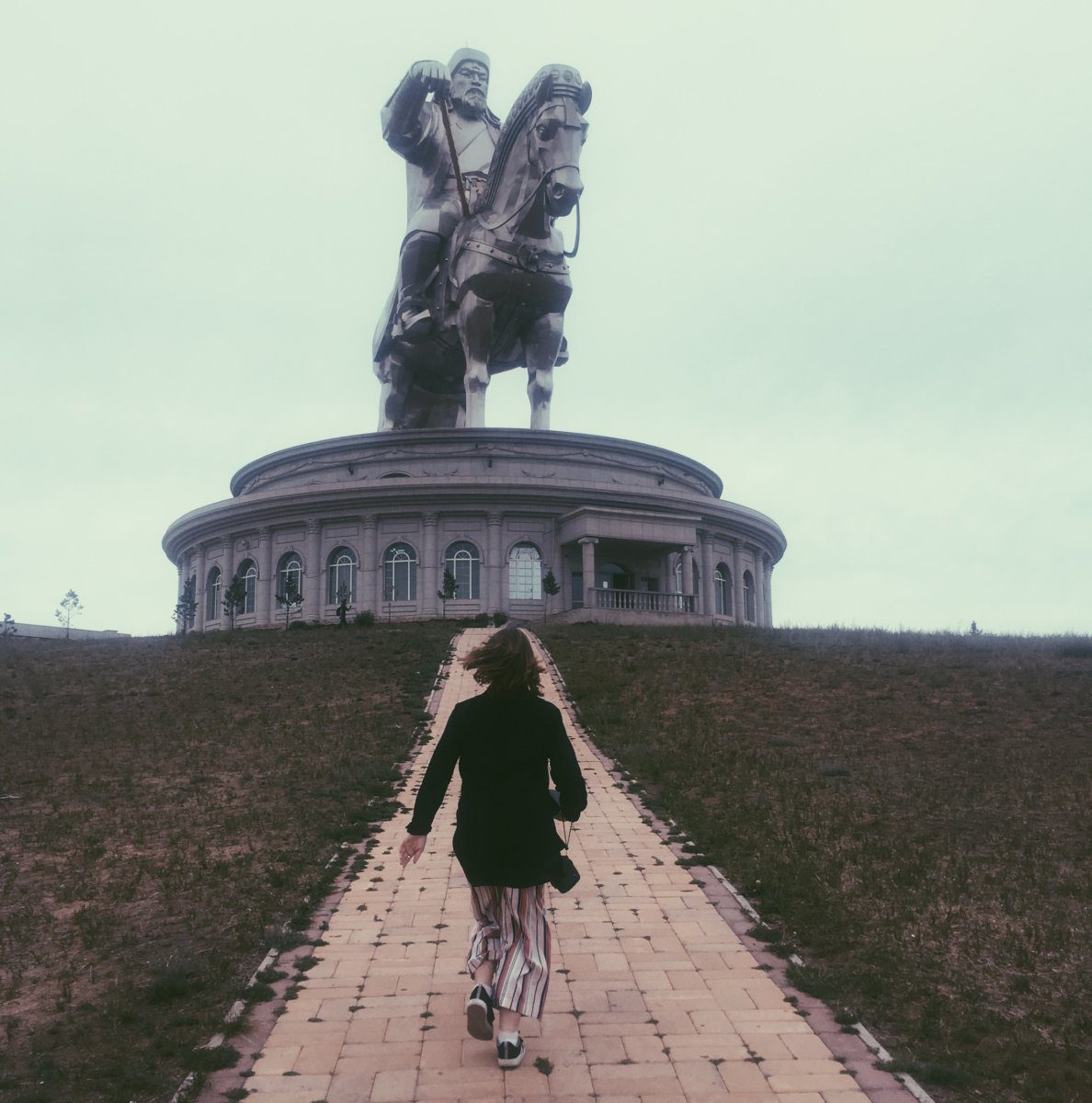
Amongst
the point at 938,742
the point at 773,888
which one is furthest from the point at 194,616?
the point at 773,888

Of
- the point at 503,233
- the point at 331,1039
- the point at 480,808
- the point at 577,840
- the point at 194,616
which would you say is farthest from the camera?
the point at 194,616

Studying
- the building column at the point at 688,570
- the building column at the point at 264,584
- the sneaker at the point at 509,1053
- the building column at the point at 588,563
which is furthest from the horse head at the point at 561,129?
the sneaker at the point at 509,1053

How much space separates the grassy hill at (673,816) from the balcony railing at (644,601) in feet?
26.8

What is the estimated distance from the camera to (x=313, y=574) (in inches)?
1455

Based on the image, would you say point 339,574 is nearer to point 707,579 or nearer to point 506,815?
point 707,579

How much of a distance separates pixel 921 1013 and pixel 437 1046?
3.09 m

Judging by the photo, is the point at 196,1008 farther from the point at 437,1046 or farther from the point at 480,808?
the point at 480,808

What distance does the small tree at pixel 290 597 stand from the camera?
112 feet

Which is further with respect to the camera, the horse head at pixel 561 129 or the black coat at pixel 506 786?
the horse head at pixel 561 129

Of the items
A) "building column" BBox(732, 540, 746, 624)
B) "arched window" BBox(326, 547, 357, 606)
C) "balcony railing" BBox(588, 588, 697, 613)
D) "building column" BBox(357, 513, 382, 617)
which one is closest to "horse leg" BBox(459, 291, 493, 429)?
"building column" BBox(357, 513, 382, 617)

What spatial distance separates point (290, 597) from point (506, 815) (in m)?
29.7

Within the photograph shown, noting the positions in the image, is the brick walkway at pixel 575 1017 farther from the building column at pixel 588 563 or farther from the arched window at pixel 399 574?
the arched window at pixel 399 574

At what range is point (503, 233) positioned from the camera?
3484 cm

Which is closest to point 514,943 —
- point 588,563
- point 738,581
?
point 588,563
